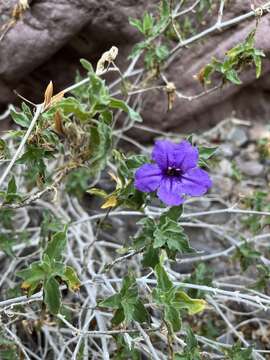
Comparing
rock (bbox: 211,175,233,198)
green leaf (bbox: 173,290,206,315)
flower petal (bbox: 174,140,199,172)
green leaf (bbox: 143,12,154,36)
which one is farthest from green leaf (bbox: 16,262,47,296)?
rock (bbox: 211,175,233,198)

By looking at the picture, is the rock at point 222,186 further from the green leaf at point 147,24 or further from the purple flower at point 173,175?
the purple flower at point 173,175

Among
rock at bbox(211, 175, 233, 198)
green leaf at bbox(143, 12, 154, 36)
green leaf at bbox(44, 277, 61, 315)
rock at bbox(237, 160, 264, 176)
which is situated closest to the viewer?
green leaf at bbox(44, 277, 61, 315)

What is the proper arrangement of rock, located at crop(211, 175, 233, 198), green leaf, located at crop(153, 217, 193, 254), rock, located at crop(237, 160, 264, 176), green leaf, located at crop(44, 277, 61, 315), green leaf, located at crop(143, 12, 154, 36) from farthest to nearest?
rock, located at crop(237, 160, 264, 176), rock, located at crop(211, 175, 233, 198), green leaf, located at crop(143, 12, 154, 36), green leaf, located at crop(153, 217, 193, 254), green leaf, located at crop(44, 277, 61, 315)

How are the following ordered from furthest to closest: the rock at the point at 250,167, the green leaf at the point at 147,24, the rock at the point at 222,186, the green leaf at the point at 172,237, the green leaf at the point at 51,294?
the rock at the point at 250,167
the rock at the point at 222,186
the green leaf at the point at 147,24
the green leaf at the point at 172,237
the green leaf at the point at 51,294

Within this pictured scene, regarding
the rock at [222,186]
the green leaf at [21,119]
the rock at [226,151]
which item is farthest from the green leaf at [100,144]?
the rock at [226,151]

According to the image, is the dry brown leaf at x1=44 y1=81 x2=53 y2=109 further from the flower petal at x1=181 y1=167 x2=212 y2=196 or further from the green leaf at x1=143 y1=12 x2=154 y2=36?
the green leaf at x1=143 y1=12 x2=154 y2=36

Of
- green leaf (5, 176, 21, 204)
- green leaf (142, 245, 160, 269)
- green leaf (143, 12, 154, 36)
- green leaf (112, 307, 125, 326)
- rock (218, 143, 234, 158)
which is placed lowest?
rock (218, 143, 234, 158)

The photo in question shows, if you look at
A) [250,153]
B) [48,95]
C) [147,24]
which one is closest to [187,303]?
[48,95]

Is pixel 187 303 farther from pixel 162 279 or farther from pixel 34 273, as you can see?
pixel 34 273
